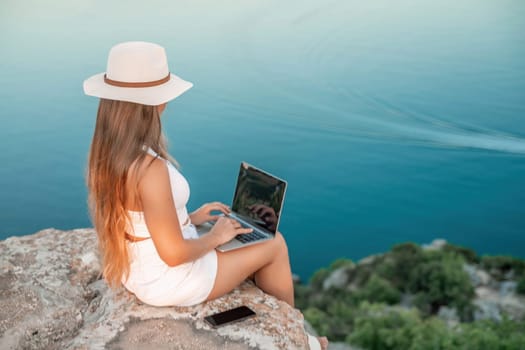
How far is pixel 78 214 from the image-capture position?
23.7 feet

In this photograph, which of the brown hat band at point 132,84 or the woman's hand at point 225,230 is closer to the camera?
the brown hat band at point 132,84

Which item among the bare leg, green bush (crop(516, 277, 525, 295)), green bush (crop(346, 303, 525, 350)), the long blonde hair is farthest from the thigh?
green bush (crop(516, 277, 525, 295))

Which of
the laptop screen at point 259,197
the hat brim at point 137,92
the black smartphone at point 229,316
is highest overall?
the hat brim at point 137,92

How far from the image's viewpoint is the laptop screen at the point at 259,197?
2564 millimetres

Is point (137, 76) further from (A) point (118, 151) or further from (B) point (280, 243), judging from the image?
(B) point (280, 243)

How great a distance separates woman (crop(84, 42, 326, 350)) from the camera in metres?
2.10

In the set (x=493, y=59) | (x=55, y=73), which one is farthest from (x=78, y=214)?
(x=493, y=59)

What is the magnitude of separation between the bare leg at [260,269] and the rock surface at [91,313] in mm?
53

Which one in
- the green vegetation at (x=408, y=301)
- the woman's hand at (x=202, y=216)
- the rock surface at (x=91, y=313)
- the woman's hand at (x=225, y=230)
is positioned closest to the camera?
the rock surface at (x=91, y=313)

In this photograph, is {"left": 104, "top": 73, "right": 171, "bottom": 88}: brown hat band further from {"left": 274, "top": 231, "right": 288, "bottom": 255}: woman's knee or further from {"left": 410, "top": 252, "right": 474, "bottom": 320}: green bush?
{"left": 410, "top": 252, "right": 474, "bottom": 320}: green bush

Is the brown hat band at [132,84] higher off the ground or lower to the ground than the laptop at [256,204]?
higher

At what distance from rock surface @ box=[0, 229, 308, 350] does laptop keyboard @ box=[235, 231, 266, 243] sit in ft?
0.69

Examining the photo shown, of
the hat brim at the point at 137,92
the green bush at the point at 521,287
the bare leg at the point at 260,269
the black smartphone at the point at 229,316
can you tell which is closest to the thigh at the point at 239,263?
the bare leg at the point at 260,269

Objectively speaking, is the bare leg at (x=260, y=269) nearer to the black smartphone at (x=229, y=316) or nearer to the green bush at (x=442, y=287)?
the black smartphone at (x=229, y=316)
